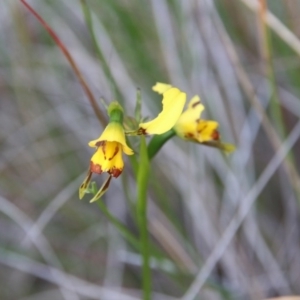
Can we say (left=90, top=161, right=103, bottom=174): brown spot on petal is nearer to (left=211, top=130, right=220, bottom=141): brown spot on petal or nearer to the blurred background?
(left=211, top=130, right=220, bottom=141): brown spot on petal

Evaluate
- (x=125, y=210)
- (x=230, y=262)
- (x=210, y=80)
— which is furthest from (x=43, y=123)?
(x=230, y=262)

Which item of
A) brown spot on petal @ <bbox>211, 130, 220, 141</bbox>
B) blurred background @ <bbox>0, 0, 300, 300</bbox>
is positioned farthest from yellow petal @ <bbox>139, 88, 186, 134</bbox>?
blurred background @ <bbox>0, 0, 300, 300</bbox>

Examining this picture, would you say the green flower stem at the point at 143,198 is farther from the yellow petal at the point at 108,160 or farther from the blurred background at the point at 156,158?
the blurred background at the point at 156,158

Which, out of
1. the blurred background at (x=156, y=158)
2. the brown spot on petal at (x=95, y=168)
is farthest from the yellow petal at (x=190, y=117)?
the blurred background at (x=156, y=158)

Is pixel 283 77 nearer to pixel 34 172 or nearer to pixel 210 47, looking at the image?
pixel 210 47

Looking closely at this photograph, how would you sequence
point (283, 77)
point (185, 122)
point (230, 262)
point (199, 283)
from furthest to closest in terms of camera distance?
point (283, 77), point (230, 262), point (199, 283), point (185, 122)

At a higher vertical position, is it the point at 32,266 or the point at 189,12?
the point at 189,12

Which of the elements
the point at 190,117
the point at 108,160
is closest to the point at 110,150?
the point at 108,160
